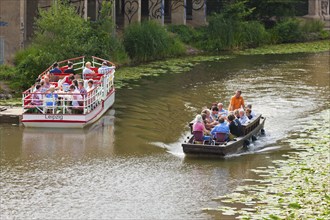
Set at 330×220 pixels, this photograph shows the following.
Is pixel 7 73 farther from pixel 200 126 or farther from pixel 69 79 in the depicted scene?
pixel 200 126

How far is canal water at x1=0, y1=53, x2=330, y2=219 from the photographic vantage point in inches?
1009

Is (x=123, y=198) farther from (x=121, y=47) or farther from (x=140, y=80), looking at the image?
(x=121, y=47)

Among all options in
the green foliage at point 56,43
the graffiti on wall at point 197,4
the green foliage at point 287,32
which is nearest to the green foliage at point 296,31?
the green foliage at point 287,32

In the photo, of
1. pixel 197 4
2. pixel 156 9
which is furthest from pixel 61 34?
pixel 197 4

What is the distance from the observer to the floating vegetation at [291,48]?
6294cm

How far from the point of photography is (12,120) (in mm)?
36250

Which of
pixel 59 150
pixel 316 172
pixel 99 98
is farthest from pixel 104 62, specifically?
pixel 316 172

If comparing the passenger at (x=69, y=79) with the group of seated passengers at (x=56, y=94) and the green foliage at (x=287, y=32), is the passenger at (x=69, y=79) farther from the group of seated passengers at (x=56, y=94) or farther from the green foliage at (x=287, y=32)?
the green foliage at (x=287, y=32)

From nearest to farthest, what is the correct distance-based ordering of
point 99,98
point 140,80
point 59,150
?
point 59,150 < point 99,98 < point 140,80

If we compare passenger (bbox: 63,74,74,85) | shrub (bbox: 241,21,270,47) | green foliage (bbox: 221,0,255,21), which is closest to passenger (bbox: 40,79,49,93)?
passenger (bbox: 63,74,74,85)

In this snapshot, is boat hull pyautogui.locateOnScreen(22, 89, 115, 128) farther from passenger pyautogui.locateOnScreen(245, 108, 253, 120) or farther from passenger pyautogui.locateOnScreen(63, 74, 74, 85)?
passenger pyautogui.locateOnScreen(245, 108, 253, 120)

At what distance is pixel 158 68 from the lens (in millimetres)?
53375

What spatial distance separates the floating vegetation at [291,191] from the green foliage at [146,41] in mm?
22675

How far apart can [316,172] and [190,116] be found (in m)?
10.8
